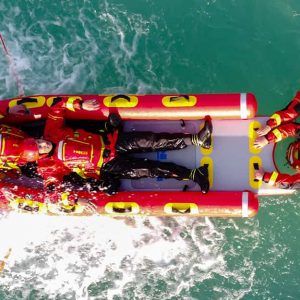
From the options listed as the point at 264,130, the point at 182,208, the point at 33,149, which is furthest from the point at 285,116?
the point at 33,149

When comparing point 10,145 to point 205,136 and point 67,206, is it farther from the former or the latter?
point 205,136

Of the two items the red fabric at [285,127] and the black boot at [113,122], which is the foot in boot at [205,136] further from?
the black boot at [113,122]

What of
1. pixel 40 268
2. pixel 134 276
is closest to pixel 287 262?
pixel 134 276

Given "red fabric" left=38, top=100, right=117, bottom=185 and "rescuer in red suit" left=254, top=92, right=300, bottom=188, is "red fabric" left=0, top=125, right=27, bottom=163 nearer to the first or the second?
"red fabric" left=38, top=100, right=117, bottom=185

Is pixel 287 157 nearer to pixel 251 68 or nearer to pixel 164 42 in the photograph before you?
pixel 251 68

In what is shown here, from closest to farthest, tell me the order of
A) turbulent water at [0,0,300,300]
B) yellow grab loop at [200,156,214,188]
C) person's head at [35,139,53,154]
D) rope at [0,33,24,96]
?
person's head at [35,139,53,154] → yellow grab loop at [200,156,214,188] → turbulent water at [0,0,300,300] → rope at [0,33,24,96]

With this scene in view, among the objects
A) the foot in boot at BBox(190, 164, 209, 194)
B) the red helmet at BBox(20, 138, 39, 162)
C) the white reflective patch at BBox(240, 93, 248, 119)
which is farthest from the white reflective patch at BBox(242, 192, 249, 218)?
the red helmet at BBox(20, 138, 39, 162)

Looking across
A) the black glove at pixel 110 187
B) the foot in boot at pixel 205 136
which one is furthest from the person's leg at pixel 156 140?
the black glove at pixel 110 187
